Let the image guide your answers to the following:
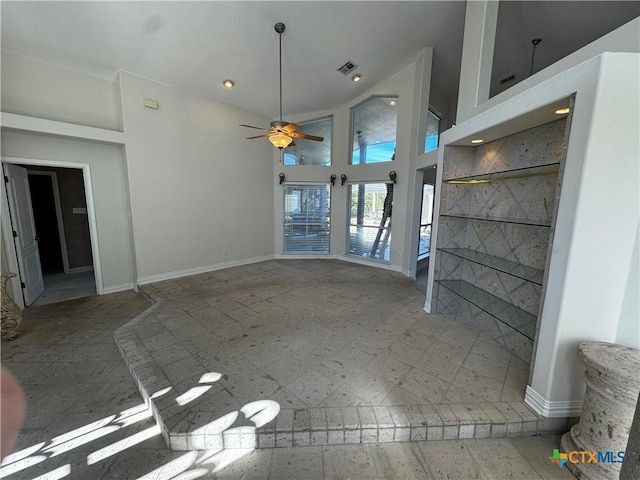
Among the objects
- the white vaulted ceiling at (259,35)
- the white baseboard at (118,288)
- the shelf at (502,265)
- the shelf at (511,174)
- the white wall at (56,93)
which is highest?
the white vaulted ceiling at (259,35)

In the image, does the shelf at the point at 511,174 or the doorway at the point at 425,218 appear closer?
the shelf at the point at 511,174

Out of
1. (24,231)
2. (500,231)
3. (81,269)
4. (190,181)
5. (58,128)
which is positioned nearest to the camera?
(500,231)

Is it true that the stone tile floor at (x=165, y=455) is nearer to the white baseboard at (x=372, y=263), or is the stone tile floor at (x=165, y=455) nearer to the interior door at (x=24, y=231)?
the interior door at (x=24, y=231)

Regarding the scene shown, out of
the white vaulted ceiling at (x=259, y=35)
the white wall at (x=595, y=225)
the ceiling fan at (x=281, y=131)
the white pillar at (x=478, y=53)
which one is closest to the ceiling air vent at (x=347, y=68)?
the white vaulted ceiling at (x=259, y=35)

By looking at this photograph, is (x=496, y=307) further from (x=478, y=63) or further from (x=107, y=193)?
(x=107, y=193)

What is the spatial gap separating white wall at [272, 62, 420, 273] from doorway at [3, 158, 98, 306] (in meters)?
4.14

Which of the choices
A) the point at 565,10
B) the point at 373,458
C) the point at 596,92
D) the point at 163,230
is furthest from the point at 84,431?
the point at 565,10

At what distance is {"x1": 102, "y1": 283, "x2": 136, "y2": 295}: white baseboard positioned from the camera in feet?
13.8

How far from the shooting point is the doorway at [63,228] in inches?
188

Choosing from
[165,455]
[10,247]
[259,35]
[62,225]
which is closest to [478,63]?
[259,35]

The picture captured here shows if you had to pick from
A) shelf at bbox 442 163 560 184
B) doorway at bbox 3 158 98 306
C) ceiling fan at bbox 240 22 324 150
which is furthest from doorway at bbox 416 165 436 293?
doorway at bbox 3 158 98 306

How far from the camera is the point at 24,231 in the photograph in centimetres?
373

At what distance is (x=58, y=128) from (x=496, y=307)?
5936 mm

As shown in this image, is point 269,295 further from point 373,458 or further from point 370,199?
point 370,199
